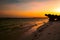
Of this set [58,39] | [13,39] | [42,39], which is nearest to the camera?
[58,39]

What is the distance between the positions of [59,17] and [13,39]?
31033 millimetres

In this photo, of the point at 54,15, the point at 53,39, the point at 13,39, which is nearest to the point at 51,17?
the point at 54,15

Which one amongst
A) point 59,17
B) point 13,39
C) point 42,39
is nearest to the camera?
point 42,39

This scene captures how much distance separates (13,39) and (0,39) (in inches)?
63.1

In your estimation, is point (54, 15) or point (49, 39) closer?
point (49, 39)

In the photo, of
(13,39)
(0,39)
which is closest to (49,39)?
(13,39)

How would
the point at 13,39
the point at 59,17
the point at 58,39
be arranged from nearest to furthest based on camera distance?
the point at 58,39, the point at 13,39, the point at 59,17

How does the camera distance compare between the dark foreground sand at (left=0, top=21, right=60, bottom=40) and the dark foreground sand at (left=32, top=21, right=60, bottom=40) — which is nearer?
the dark foreground sand at (left=32, top=21, right=60, bottom=40)

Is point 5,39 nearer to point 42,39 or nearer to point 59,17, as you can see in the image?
point 42,39

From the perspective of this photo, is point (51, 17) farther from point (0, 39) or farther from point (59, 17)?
point (0, 39)

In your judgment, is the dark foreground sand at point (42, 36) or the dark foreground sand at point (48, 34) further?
the dark foreground sand at point (42, 36)

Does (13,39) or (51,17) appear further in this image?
(51,17)

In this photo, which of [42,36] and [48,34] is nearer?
[42,36]

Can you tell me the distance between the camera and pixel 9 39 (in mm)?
16281
